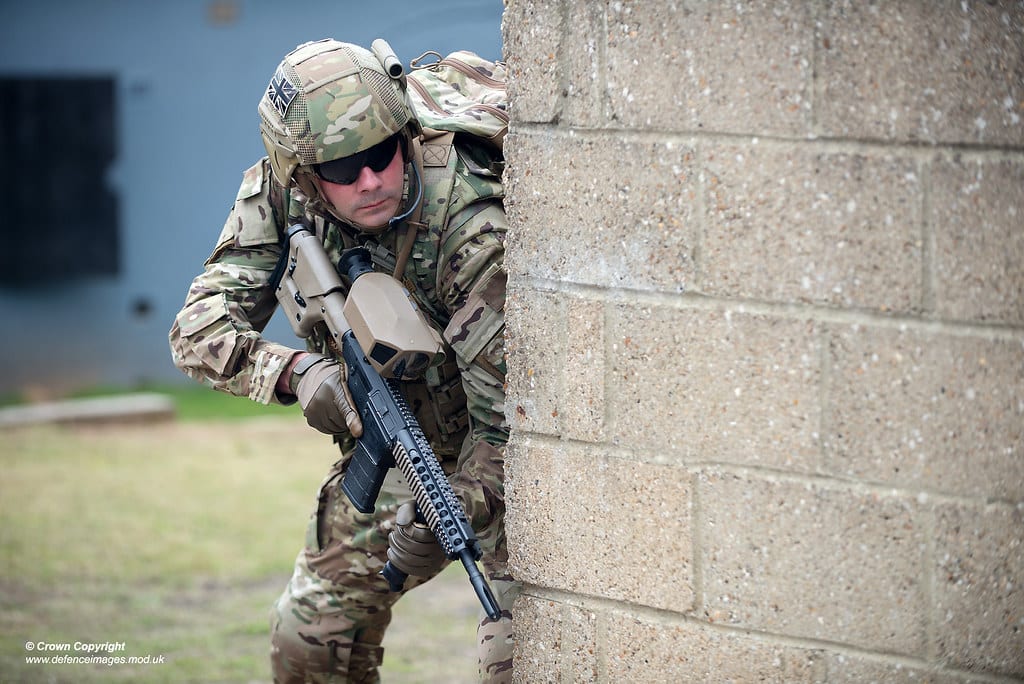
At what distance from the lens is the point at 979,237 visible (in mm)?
1939

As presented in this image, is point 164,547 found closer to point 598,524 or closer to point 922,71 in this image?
point 598,524

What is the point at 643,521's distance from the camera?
2279 mm

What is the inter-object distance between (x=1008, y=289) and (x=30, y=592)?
447cm

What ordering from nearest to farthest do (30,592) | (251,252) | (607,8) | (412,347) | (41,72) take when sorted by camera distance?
(607,8)
(412,347)
(251,252)
(30,592)
(41,72)

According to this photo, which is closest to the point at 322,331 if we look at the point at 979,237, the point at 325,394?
the point at 325,394

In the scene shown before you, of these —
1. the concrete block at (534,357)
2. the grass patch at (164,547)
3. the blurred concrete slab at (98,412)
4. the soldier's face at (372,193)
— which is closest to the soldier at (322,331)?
the soldier's face at (372,193)

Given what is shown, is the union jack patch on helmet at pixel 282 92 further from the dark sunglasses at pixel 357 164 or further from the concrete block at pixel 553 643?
the concrete block at pixel 553 643

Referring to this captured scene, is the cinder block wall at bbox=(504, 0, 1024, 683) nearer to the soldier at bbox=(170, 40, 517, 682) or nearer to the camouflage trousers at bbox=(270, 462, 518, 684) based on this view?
the soldier at bbox=(170, 40, 517, 682)

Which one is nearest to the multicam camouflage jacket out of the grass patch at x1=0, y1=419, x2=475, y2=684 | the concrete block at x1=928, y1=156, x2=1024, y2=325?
the concrete block at x1=928, y1=156, x2=1024, y2=325

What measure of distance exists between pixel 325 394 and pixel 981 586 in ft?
5.06

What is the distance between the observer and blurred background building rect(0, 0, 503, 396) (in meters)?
8.95

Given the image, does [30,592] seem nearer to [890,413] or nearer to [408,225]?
[408,225]

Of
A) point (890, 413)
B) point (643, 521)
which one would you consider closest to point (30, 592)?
point (643, 521)

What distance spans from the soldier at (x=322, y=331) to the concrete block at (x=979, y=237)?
1.01 m
